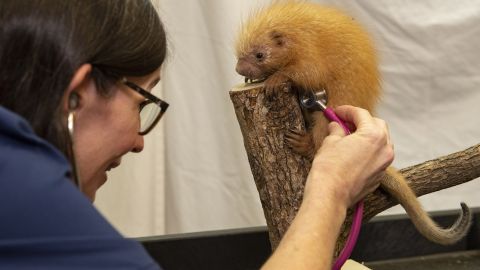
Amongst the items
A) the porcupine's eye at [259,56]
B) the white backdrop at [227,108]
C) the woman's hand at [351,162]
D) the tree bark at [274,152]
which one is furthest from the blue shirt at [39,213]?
the white backdrop at [227,108]

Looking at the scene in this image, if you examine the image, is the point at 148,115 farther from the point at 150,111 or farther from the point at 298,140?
the point at 298,140

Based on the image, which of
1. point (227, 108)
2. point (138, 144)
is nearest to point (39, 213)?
point (138, 144)

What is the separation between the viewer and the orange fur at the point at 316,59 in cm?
111

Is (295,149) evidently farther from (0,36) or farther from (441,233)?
(0,36)

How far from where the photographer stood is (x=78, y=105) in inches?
27.0

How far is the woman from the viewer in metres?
0.56

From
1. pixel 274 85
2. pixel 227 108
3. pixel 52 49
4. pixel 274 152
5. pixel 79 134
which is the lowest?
pixel 227 108

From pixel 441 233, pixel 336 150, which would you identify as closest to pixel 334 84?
pixel 336 150

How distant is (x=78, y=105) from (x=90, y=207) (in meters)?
0.15

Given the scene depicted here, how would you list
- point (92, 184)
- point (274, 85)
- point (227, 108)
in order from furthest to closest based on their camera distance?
point (227, 108) < point (274, 85) < point (92, 184)

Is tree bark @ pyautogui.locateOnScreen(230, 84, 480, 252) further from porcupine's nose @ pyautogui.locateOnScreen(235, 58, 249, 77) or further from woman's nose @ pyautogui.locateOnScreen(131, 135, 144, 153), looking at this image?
woman's nose @ pyautogui.locateOnScreen(131, 135, 144, 153)

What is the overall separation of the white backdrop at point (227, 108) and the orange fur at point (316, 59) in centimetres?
60

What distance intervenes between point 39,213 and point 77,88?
0.17 m

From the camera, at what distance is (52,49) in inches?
25.1
